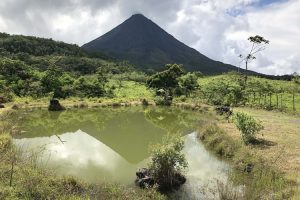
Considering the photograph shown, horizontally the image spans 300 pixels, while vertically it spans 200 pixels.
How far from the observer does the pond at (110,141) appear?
678 inches

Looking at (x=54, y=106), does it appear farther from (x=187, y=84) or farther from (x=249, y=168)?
(x=249, y=168)

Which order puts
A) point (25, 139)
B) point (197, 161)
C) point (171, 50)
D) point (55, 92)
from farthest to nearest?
point (171, 50) < point (55, 92) < point (25, 139) < point (197, 161)

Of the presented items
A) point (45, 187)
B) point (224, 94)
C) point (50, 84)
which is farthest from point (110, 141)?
point (50, 84)

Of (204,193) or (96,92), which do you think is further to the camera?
(96,92)

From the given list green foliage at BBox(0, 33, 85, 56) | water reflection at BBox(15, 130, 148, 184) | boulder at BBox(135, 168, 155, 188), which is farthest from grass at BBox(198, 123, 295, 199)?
green foliage at BBox(0, 33, 85, 56)

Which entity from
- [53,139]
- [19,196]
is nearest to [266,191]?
[19,196]

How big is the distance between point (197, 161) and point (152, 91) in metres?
40.1

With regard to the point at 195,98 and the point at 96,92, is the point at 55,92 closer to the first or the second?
the point at 96,92

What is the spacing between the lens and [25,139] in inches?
994

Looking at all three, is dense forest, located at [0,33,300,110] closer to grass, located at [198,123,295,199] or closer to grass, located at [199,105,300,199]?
grass, located at [199,105,300,199]

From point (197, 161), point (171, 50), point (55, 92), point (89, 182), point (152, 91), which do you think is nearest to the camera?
point (89, 182)

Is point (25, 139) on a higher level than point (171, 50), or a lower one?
lower

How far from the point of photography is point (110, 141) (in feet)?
83.6

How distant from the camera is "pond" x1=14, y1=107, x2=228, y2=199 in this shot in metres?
17.2
